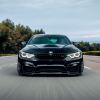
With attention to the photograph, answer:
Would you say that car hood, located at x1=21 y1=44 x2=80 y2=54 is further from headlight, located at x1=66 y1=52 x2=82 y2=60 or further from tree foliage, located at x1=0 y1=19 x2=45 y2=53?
tree foliage, located at x1=0 y1=19 x2=45 y2=53

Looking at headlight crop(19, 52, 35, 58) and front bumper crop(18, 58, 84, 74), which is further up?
headlight crop(19, 52, 35, 58)

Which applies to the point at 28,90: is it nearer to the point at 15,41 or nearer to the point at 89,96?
the point at 89,96

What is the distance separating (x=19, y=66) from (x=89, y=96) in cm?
514

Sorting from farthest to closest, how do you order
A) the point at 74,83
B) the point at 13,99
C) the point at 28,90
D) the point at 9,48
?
1. the point at 9,48
2. the point at 74,83
3. the point at 28,90
4. the point at 13,99

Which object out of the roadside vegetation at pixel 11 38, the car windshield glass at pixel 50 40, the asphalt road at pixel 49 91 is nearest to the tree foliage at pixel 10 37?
the roadside vegetation at pixel 11 38

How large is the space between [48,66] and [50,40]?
221 cm

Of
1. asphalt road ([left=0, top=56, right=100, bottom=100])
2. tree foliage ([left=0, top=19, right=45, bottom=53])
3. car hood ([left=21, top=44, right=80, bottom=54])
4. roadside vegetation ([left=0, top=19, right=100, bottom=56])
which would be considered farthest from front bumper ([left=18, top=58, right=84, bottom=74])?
tree foliage ([left=0, top=19, right=45, bottom=53])

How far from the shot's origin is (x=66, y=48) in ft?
43.4

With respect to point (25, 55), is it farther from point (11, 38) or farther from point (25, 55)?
point (11, 38)

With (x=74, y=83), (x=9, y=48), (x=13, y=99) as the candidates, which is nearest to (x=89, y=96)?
(x=13, y=99)

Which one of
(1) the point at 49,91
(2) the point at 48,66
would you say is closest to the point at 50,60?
(2) the point at 48,66

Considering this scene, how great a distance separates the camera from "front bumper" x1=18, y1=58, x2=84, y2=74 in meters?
12.9

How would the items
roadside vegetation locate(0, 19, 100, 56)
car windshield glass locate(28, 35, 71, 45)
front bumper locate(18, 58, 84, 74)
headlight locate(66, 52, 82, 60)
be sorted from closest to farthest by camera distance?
front bumper locate(18, 58, 84, 74) → headlight locate(66, 52, 82, 60) → car windshield glass locate(28, 35, 71, 45) → roadside vegetation locate(0, 19, 100, 56)

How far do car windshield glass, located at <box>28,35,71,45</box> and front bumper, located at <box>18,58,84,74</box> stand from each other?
185 cm
